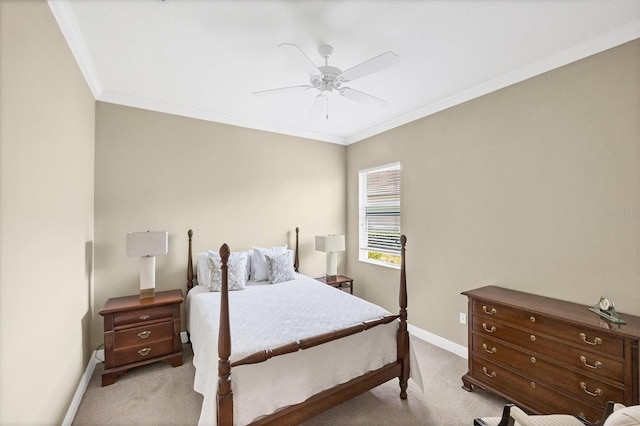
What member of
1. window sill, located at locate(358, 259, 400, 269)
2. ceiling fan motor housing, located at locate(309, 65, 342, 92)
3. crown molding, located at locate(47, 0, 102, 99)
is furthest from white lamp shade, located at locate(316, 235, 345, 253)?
crown molding, located at locate(47, 0, 102, 99)

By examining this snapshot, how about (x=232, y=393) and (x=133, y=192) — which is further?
(x=133, y=192)

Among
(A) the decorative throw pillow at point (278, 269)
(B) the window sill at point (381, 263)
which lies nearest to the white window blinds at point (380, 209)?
(B) the window sill at point (381, 263)

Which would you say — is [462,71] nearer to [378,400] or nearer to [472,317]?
[472,317]

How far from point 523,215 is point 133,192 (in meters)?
4.07

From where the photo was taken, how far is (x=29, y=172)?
1.45m

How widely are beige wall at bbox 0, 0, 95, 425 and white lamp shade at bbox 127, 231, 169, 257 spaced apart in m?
0.42

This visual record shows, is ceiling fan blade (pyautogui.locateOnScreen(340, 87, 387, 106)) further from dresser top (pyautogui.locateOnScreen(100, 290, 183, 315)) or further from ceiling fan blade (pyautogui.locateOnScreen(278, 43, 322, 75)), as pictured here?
dresser top (pyautogui.locateOnScreen(100, 290, 183, 315))

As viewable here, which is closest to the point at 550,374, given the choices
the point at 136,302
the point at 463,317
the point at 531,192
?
the point at 463,317

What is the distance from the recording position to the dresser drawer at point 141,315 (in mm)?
2598

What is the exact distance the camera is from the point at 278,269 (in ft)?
11.4

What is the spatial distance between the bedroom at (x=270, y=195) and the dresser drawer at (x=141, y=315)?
285 mm

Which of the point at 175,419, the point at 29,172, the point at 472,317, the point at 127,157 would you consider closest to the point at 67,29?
the point at 29,172

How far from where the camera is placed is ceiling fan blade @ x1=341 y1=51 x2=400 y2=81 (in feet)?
5.95

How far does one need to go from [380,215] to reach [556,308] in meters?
2.40
